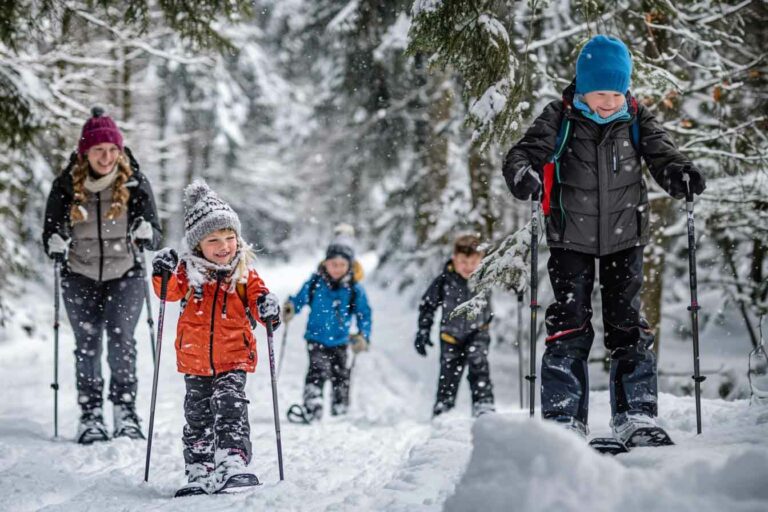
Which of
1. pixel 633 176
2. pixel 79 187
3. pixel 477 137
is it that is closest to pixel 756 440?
pixel 633 176

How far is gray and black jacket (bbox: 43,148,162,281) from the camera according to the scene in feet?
18.7

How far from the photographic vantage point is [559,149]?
14.1ft

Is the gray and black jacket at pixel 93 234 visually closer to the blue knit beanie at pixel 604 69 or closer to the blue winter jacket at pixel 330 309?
the blue winter jacket at pixel 330 309

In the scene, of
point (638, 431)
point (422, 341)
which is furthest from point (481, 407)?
point (638, 431)

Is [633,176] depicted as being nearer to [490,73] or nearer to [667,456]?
[490,73]

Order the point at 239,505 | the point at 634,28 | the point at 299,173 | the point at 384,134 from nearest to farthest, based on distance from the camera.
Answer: the point at 239,505
the point at 634,28
the point at 384,134
the point at 299,173

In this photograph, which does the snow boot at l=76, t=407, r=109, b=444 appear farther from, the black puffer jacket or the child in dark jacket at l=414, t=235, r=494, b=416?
the black puffer jacket

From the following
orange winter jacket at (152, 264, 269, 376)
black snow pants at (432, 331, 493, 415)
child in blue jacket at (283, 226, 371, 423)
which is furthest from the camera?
child in blue jacket at (283, 226, 371, 423)

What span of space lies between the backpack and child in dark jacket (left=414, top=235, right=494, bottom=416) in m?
2.90

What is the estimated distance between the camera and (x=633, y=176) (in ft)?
14.2

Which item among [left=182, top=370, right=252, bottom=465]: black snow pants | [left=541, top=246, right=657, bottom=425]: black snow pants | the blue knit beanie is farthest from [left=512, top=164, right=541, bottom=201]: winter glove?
[left=182, top=370, right=252, bottom=465]: black snow pants

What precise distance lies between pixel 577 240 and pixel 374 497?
6.27ft

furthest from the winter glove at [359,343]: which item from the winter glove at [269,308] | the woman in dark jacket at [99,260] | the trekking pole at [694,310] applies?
the trekking pole at [694,310]

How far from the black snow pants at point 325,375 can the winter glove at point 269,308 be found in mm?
3384
